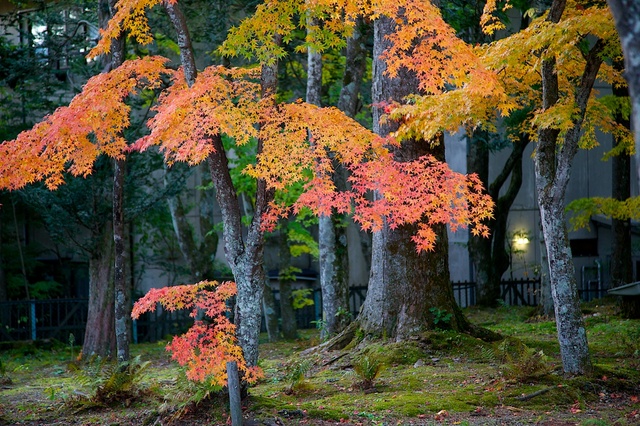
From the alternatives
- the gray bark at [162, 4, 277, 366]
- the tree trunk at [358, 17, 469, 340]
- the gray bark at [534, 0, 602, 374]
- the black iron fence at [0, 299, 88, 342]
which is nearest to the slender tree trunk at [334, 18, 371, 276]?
the tree trunk at [358, 17, 469, 340]

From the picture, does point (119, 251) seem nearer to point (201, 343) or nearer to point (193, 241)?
point (201, 343)

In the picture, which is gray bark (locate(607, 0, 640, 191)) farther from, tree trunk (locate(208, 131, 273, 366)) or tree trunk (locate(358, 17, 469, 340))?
tree trunk (locate(358, 17, 469, 340))

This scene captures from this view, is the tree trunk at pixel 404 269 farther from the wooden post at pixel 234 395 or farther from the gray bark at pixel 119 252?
the wooden post at pixel 234 395

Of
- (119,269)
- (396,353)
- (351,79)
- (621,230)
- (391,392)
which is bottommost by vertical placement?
(391,392)

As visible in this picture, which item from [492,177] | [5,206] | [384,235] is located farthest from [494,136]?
[5,206]

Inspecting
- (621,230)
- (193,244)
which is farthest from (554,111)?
(193,244)

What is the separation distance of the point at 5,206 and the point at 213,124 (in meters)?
18.2

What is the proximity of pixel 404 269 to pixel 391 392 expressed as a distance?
3.05 m

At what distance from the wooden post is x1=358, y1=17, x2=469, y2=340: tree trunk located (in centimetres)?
515

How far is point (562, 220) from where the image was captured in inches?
426

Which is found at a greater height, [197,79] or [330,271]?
[197,79]

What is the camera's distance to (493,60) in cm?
1120

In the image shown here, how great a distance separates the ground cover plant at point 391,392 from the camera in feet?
32.7

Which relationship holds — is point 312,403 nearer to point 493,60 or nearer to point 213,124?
point 213,124
